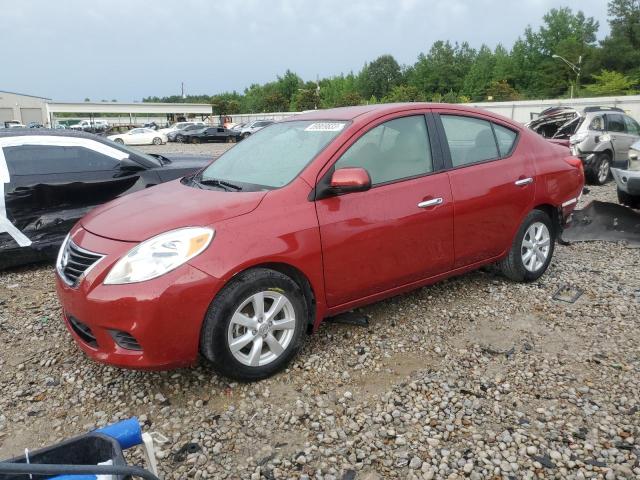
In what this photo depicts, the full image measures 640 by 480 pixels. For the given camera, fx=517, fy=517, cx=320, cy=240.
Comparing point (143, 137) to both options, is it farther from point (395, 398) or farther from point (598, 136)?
point (395, 398)

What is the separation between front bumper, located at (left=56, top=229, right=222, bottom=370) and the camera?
9.05 feet

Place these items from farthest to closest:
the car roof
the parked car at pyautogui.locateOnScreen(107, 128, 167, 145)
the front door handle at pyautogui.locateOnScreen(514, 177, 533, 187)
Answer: the parked car at pyautogui.locateOnScreen(107, 128, 167, 145), the front door handle at pyautogui.locateOnScreen(514, 177, 533, 187), the car roof

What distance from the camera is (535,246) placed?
15.4 feet

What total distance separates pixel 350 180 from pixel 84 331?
1841mm

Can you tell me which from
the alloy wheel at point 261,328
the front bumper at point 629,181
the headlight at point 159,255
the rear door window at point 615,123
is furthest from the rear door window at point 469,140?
the rear door window at point 615,123

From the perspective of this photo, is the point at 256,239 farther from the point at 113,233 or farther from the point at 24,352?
the point at 24,352

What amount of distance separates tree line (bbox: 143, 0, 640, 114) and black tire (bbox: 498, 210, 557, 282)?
47.8m

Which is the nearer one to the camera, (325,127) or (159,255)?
(159,255)

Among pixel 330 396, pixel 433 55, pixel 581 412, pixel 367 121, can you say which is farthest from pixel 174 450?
pixel 433 55

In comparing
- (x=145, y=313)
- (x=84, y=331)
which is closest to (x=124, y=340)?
(x=145, y=313)

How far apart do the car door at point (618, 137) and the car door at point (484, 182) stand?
7.87 m

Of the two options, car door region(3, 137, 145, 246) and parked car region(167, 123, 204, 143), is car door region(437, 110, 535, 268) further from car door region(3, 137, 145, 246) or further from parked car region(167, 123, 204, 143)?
parked car region(167, 123, 204, 143)

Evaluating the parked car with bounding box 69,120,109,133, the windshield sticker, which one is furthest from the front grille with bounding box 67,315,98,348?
the parked car with bounding box 69,120,109,133

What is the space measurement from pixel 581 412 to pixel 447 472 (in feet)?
3.11
